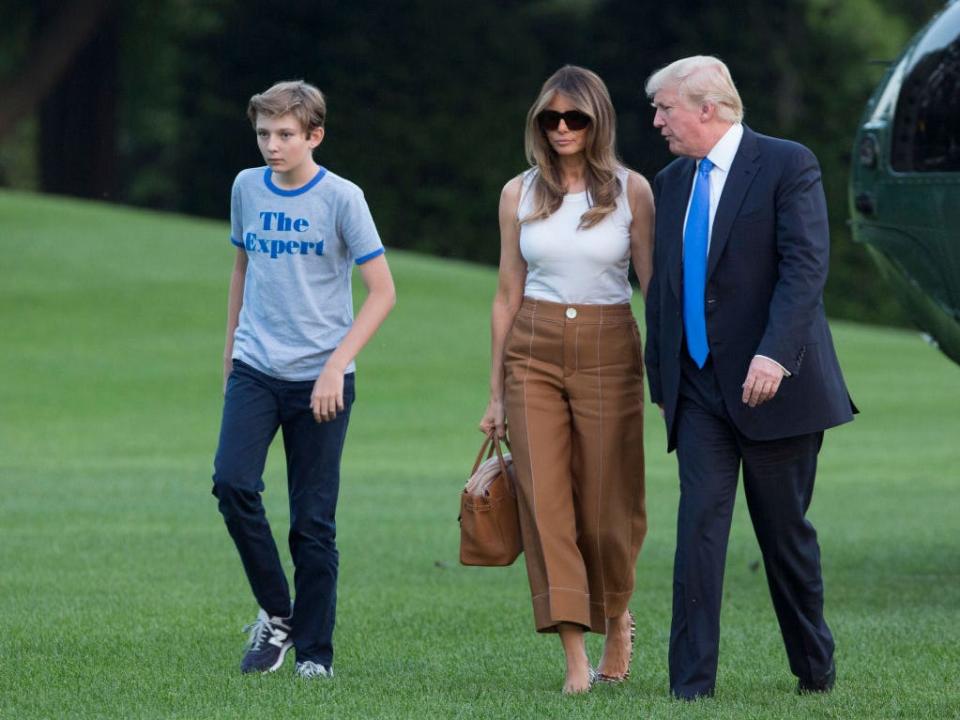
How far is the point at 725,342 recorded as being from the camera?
5.69 metres

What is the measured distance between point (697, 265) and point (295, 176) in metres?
1.32

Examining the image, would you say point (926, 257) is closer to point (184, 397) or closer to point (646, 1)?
point (184, 397)

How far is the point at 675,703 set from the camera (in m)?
5.61

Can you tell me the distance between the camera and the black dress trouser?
5707 millimetres

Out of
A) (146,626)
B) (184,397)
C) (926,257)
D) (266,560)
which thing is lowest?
(184,397)

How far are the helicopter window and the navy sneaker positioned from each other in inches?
146

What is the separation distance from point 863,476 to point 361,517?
492 cm

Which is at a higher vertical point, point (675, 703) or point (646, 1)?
point (646, 1)

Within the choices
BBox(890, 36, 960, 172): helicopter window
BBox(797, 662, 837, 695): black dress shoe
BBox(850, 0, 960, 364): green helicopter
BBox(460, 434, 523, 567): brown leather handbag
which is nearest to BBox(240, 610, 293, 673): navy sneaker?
BBox(460, 434, 523, 567): brown leather handbag

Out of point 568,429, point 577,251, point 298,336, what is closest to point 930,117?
point 577,251

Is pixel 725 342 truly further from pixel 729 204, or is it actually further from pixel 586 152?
pixel 586 152

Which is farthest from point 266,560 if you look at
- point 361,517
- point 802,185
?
point 361,517

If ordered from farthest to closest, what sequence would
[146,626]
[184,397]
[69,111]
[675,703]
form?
[69,111], [184,397], [146,626], [675,703]

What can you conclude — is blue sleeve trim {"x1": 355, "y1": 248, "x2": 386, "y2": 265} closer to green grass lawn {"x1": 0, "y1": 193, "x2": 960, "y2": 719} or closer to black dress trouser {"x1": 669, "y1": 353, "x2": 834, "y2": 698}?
black dress trouser {"x1": 669, "y1": 353, "x2": 834, "y2": 698}
